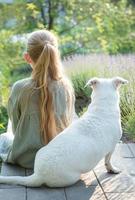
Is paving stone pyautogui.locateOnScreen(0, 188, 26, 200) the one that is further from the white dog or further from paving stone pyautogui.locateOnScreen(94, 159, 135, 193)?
paving stone pyautogui.locateOnScreen(94, 159, 135, 193)

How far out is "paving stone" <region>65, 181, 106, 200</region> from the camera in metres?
3.74

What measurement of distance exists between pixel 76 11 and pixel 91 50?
109cm

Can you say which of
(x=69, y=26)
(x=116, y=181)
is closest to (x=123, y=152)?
(x=116, y=181)

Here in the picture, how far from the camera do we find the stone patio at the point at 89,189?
3.74m

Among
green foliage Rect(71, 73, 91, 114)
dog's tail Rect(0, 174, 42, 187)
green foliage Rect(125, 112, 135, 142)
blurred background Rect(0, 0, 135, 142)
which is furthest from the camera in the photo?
blurred background Rect(0, 0, 135, 142)

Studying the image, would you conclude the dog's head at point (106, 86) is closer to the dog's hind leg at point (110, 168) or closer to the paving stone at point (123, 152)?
the dog's hind leg at point (110, 168)

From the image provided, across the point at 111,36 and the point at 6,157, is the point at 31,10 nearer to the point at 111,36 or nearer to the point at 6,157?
the point at 111,36

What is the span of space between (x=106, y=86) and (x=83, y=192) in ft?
3.22

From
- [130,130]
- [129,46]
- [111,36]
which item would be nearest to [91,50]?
[111,36]

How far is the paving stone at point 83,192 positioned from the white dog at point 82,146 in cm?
7

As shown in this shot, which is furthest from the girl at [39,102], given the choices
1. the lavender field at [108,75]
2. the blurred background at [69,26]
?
the blurred background at [69,26]

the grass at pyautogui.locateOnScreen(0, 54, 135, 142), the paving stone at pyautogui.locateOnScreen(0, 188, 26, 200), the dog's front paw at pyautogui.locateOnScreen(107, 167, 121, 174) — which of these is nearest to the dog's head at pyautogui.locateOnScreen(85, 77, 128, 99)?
the dog's front paw at pyautogui.locateOnScreen(107, 167, 121, 174)

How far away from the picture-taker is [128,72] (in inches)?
266

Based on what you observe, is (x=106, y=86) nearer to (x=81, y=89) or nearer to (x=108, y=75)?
(x=108, y=75)
